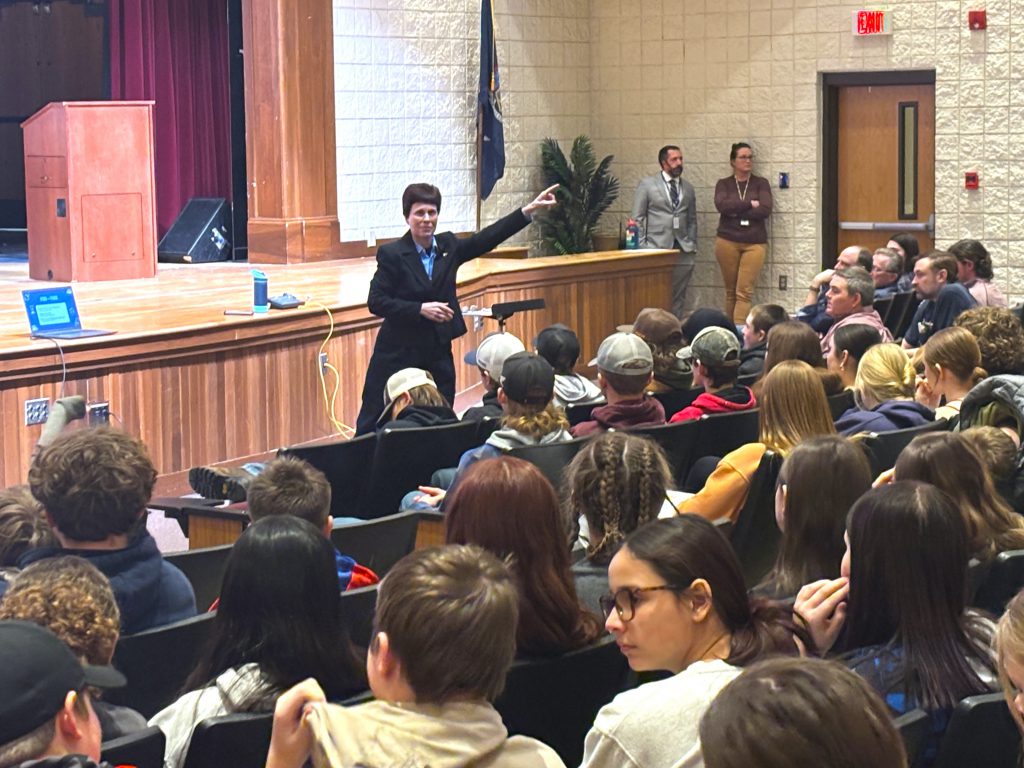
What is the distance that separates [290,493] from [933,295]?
4.77 meters

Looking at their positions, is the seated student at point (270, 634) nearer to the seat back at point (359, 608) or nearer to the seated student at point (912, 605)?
the seat back at point (359, 608)

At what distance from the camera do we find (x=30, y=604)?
217 centimetres

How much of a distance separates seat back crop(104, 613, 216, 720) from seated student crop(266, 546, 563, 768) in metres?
0.95

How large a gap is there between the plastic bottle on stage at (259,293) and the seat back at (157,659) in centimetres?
448

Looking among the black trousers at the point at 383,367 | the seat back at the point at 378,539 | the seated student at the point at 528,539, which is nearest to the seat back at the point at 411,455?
the seat back at the point at 378,539

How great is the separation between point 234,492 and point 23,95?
29.2 feet

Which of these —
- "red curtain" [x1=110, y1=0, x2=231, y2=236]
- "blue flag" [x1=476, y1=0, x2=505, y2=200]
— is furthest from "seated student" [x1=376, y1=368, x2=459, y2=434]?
"red curtain" [x1=110, y1=0, x2=231, y2=236]

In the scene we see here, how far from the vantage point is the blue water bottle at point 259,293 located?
7.25 metres

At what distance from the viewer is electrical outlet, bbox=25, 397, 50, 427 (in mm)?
6086

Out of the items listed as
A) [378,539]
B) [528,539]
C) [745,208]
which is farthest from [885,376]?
[745,208]

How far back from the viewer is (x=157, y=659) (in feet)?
9.27

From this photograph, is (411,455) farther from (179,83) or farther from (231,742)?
(179,83)

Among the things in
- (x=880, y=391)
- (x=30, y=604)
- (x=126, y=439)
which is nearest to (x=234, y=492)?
(x=126, y=439)

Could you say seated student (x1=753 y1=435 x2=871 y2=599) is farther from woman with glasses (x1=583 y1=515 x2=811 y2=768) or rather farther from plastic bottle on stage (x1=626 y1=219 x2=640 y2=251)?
plastic bottle on stage (x1=626 y1=219 x2=640 y2=251)
